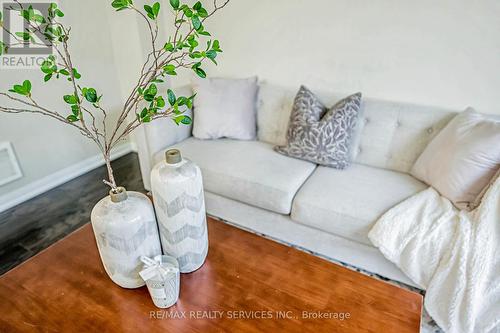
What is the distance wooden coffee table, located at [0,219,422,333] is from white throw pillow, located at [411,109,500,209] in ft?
2.15

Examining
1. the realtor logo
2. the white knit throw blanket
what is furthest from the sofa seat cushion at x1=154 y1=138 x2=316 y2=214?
the realtor logo

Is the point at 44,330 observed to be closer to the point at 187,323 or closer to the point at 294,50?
the point at 187,323

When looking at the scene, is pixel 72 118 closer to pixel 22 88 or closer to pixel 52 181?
pixel 22 88

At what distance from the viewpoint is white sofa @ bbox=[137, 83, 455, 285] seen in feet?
5.00

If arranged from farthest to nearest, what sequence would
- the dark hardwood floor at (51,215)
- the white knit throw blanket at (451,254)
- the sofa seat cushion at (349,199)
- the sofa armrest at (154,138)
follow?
the sofa armrest at (154,138) → the dark hardwood floor at (51,215) → the sofa seat cushion at (349,199) → the white knit throw blanket at (451,254)

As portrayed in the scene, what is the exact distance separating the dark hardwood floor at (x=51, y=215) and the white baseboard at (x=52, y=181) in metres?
0.04

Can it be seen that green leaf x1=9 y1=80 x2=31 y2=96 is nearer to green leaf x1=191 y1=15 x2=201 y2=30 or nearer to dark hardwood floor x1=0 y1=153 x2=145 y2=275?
green leaf x1=191 y1=15 x2=201 y2=30

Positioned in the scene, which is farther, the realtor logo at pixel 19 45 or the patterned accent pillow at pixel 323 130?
the realtor logo at pixel 19 45

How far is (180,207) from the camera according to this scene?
3.26ft

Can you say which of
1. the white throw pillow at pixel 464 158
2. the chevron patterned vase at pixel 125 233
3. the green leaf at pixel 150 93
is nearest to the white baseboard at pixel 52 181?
the chevron patterned vase at pixel 125 233

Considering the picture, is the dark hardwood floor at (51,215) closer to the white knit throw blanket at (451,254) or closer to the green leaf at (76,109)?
the green leaf at (76,109)

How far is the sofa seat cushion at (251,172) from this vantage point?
1646 millimetres

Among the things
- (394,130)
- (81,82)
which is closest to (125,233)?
(394,130)

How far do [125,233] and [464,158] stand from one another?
1.40 metres
